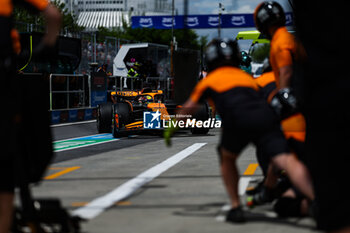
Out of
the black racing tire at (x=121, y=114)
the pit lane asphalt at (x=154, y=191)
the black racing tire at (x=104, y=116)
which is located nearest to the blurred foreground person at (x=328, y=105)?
the pit lane asphalt at (x=154, y=191)

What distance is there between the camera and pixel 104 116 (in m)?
15.9

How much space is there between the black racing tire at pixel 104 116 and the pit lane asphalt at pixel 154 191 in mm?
3271

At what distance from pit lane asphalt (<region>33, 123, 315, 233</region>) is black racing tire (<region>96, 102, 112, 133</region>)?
3271 mm

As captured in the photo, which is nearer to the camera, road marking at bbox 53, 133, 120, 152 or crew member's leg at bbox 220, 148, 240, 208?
crew member's leg at bbox 220, 148, 240, 208

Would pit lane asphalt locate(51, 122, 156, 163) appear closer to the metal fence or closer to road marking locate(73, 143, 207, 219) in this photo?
the metal fence

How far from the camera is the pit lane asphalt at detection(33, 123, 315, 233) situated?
517 cm

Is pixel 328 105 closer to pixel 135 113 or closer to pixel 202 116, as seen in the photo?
pixel 135 113

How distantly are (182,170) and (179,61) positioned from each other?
14464 millimetres

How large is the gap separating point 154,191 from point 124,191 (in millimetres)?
323

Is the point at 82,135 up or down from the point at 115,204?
down

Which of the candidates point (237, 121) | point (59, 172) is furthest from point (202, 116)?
point (237, 121)

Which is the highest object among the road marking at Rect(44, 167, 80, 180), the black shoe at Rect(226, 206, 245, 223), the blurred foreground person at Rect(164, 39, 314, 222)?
the blurred foreground person at Rect(164, 39, 314, 222)

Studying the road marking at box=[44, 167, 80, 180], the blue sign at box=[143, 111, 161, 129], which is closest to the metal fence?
the blue sign at box=[143, 111, 161, 129]

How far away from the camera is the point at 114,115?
1484 centimetres
